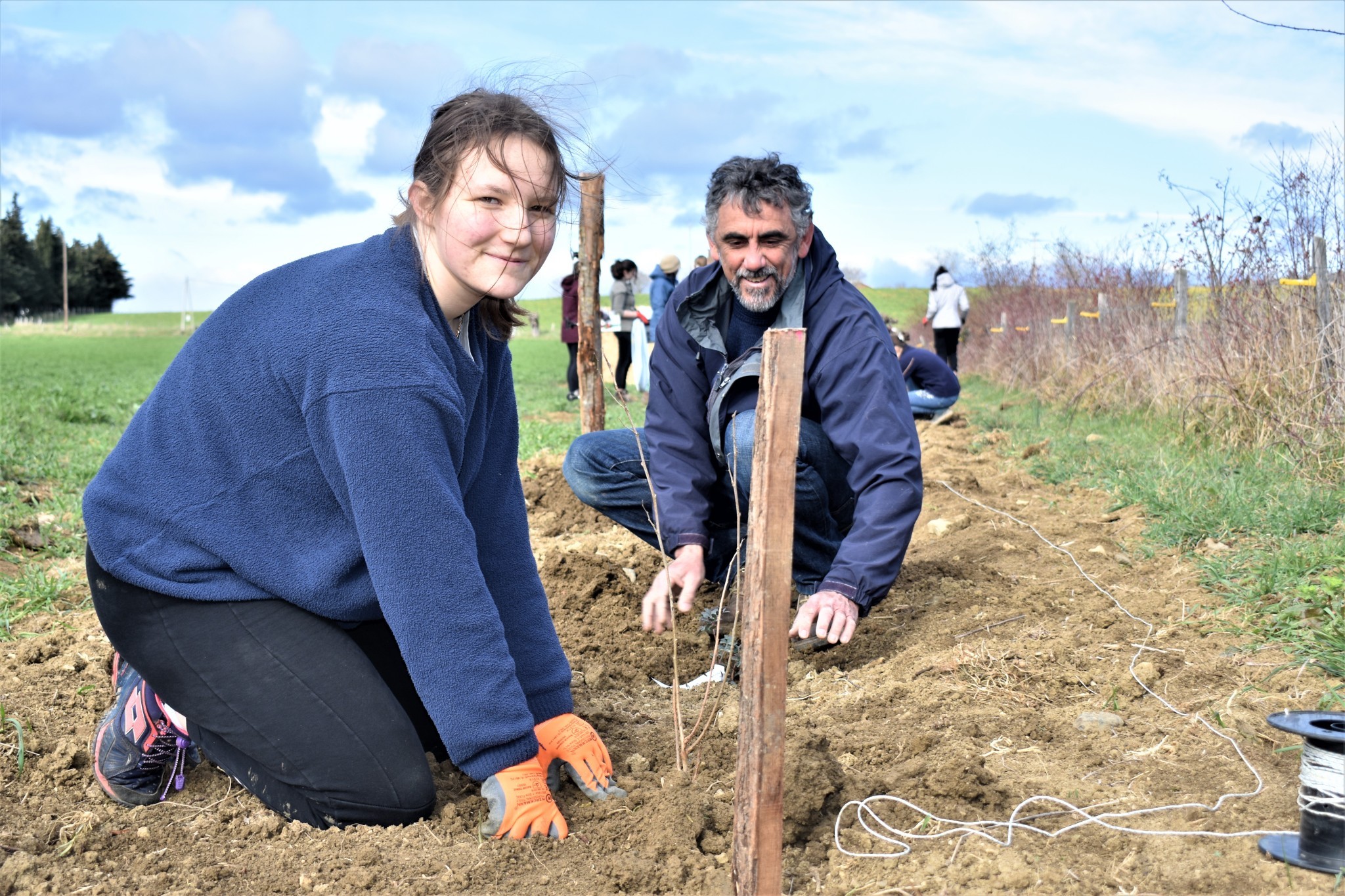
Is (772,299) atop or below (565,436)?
atop

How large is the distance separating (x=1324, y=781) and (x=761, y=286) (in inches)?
82.0

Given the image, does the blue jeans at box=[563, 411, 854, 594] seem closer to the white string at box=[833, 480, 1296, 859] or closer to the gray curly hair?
the gray curly hair

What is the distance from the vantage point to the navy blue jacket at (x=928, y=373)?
28.9 ft

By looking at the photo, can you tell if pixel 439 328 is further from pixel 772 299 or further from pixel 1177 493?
pixel 1177 493

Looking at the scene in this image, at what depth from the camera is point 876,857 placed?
79.3 inches

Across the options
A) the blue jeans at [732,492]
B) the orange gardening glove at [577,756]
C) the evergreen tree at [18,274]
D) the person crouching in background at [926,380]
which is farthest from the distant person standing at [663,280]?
the evergreen tree at [18,274]

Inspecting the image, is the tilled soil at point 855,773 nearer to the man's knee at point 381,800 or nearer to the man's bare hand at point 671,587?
the man's knee at point 381,800

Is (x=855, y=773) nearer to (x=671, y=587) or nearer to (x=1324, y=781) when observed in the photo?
(x=671, y=587)

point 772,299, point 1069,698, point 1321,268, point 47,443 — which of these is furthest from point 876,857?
point 47,443

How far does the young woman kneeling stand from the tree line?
3177 inches

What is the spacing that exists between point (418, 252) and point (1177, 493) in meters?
4.05

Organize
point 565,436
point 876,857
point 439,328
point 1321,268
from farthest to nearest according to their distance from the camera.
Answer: point 565,436 < point 1321,268 < point 439,328 < point 876,857

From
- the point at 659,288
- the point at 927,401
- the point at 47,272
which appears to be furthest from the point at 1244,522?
the point at 47,272

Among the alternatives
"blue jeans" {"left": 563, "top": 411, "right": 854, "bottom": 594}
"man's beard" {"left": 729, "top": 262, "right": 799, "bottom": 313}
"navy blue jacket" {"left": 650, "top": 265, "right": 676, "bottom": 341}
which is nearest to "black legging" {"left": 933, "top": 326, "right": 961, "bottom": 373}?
"navy blue jacket" {"left": 650, "top": 265, "right": 676, "bottom": 341}
